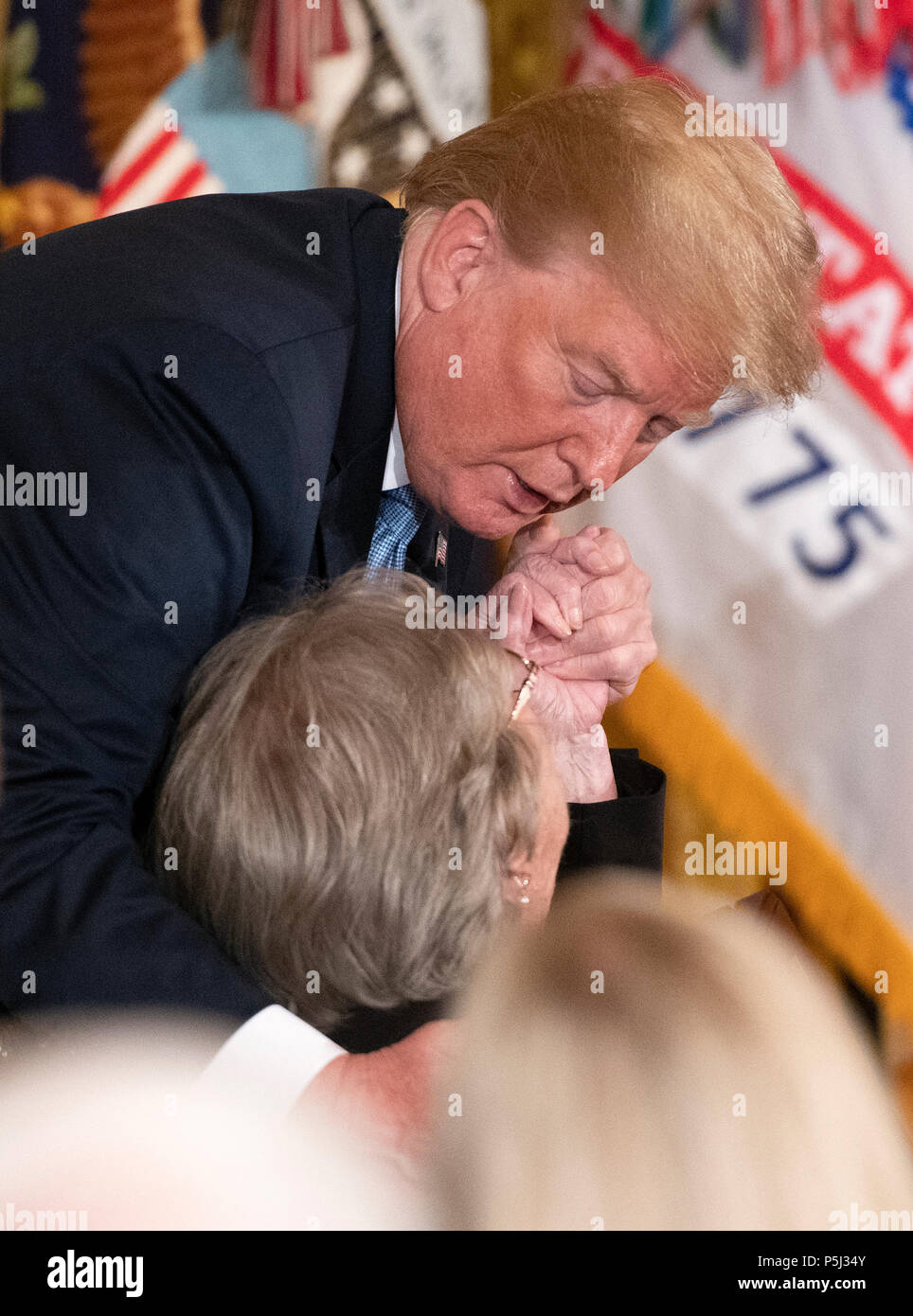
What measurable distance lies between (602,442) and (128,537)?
41 cm

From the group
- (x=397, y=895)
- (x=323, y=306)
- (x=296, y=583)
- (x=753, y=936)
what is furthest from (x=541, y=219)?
(x=753, y=936)

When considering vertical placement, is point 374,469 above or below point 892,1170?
above

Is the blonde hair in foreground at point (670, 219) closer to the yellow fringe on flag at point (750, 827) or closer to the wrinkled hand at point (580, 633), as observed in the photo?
the wrinkled hand at point (580, 633)

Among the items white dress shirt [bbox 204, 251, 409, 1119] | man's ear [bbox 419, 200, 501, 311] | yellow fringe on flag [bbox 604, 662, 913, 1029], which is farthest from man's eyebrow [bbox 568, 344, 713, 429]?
yellow fringe on flag [bbox 604, 662, 913, 1029]

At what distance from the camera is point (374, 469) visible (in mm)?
1181

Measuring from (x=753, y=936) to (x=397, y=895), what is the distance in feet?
1.01

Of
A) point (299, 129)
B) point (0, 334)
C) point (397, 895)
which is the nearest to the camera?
point (397, 895)

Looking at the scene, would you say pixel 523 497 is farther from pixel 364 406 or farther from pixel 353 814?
pixel 353 814

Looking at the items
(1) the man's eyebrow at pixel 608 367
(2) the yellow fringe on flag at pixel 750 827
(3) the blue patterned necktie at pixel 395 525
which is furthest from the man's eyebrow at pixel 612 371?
(2) the yellow fringe on flag at pixel 750 827

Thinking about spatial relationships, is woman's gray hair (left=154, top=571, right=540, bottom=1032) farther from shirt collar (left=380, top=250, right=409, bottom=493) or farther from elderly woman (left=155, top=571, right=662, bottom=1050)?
shirt collar (left=380, top=250, right=409, bottom=493)

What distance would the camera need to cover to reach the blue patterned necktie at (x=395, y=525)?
128cm
